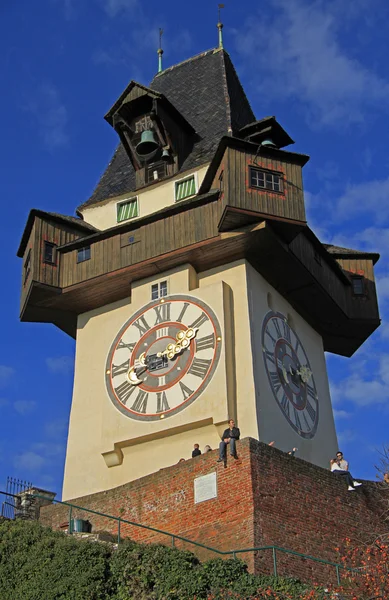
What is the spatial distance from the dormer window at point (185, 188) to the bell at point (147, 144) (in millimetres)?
1385

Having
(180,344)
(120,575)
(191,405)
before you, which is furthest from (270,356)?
(120,575)

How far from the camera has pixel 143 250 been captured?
29.3 meters

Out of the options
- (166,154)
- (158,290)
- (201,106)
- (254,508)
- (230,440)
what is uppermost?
→ (201,106)

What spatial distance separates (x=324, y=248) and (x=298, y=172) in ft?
9.20

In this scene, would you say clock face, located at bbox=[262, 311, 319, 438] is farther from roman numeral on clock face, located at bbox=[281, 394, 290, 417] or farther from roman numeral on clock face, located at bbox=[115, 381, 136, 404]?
roman numeral on clock face, located at bbox=[115, 381, 136, 404]

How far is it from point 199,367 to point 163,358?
1117 millimetres

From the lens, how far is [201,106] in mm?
33438

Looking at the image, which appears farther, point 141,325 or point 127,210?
point 127,210

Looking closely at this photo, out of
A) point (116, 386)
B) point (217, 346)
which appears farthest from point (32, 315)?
point (217, 346)

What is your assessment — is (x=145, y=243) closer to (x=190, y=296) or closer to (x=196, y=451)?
(x=190, y=296)

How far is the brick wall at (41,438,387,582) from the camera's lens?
22.7 meters

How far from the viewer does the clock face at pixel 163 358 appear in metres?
27.3

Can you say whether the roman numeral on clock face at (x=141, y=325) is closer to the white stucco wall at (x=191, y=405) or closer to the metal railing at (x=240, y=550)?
the white stucco wall at (x=191, y=405)

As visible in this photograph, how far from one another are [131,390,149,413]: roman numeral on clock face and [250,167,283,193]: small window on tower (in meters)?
5.45
